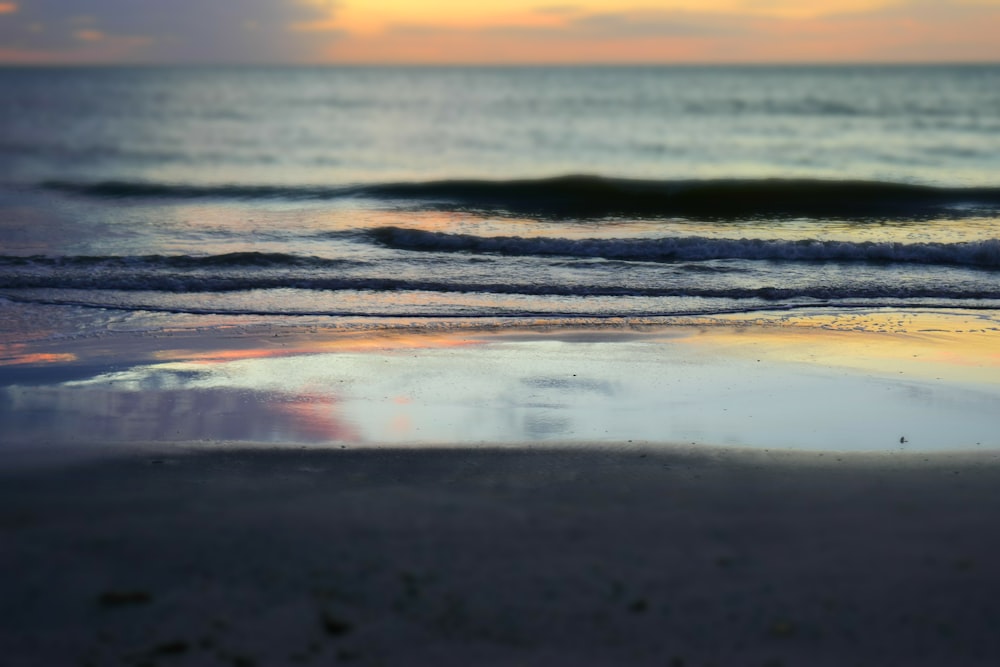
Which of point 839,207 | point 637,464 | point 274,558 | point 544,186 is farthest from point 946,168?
point 274,558

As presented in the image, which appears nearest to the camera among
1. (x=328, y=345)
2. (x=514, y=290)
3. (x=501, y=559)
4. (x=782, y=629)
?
(x=782, y=629)

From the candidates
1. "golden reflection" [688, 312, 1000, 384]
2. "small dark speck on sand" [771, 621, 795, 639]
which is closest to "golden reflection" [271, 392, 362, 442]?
"small dark speck on sand" [771, 621, 795, 639]

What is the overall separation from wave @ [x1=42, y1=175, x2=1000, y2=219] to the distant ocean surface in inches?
4.4

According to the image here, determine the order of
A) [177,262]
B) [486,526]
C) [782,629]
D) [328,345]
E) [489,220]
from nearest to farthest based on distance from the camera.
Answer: [782,629]
[486,526]
[328,345]
[177,262]
[489,220]

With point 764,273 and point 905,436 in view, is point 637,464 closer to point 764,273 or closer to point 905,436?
point 905,436

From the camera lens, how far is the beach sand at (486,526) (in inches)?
137

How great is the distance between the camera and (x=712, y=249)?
13836mm

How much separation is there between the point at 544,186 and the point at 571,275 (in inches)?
473

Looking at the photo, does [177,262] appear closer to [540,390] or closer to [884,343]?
[540,390]

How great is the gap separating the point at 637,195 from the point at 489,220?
6.12m

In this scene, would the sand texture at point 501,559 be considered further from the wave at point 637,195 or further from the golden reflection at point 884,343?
the wave at point 637,195

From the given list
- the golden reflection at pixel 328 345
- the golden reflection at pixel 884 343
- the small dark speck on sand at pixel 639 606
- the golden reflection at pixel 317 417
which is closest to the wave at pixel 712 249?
the golden reflection at pixel 884 343

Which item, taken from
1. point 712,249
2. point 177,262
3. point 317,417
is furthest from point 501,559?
point 712,249

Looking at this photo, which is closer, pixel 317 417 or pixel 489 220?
pixel 317 417
